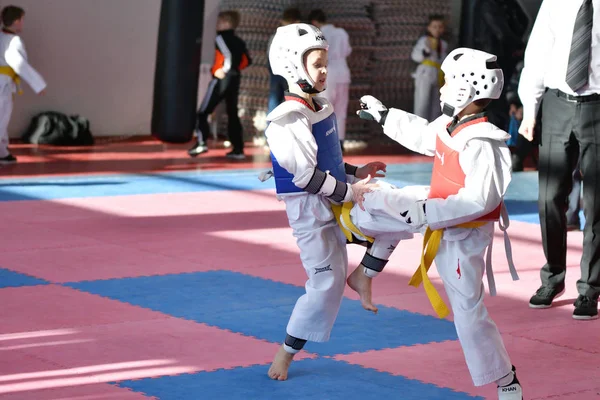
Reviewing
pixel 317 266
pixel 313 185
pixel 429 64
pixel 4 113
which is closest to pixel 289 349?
pixel 317 266

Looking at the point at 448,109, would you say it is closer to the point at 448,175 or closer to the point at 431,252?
the point at 448,175

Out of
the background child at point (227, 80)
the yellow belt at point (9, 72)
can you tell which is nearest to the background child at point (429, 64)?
the background child at point (227, 80)

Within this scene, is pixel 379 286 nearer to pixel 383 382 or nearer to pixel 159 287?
pixel 159 287

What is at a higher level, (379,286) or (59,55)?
(59,55)

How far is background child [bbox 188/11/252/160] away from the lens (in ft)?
41.8

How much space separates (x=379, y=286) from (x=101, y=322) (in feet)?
5.89

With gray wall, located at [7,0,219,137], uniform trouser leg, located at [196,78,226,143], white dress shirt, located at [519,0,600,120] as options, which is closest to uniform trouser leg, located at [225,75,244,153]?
uniform trouser leg, located at [196,78,226,143]

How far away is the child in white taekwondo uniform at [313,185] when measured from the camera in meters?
3.90

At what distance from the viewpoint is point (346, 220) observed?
13.0 ft

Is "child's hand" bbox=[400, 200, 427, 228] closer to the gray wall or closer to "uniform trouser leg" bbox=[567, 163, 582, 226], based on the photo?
"uniform trouser leg" bbox=[567, 163, 582, 226]

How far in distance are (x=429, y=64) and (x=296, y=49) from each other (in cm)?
1088

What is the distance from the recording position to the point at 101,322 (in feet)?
16.8

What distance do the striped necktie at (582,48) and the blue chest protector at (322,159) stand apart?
5.91ft

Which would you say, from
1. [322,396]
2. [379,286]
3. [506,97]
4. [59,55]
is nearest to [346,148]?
[506,97]
